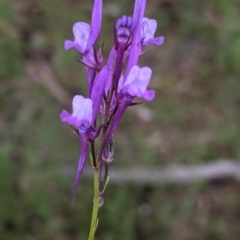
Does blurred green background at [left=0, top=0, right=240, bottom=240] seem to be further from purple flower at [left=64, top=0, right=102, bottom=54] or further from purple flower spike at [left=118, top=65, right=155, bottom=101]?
purple flower spike at [left=118, top=65, right=155, bottom=101]

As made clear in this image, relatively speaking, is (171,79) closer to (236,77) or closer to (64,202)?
(236,77)

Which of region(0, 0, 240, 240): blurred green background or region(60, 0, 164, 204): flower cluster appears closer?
region(60, 0, 164, 204): flower cluster

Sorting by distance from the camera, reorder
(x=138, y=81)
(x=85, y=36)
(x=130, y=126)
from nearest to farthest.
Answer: (x=138, y=81)
(x=85, y=36)
(x=130, y=126)

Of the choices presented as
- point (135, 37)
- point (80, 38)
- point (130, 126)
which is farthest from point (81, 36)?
point (130, 126)

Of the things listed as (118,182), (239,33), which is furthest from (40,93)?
(239,33)

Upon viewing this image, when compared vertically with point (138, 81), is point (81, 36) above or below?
above

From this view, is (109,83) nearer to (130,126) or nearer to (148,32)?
→ (148,32)

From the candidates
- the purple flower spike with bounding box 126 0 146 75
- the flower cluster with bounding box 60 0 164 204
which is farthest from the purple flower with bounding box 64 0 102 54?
the purple flower spike with bounding box 126 0 146 75
